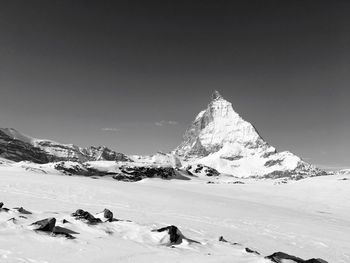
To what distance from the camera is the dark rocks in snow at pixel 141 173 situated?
152712 mm

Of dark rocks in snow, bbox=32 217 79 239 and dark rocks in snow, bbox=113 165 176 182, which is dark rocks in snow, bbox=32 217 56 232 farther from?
dark rocks in snow, bbox=113 165 176 182

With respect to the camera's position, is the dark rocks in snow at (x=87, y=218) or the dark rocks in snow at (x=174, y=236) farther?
the dark rocks in snow at (x=87, y=218)

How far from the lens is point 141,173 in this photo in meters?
157

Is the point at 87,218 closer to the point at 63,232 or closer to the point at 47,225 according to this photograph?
the point at 63,232

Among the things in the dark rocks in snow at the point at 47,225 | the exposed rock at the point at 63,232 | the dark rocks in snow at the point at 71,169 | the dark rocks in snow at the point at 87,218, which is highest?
the dark rocks in snow at the point at 71,169

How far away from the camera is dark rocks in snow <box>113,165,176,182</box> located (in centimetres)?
15271

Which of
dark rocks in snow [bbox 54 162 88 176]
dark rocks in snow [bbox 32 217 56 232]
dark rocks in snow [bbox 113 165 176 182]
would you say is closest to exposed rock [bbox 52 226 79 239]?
dark rocks in snow [bbox 32 217 56 232]

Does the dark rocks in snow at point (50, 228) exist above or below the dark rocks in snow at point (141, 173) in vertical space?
below

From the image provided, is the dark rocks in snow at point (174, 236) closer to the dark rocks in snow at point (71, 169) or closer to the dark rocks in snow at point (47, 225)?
the dark rocks in snow at point (47, 225)

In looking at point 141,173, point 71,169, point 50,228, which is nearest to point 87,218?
point 50,228

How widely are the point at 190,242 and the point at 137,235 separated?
171cm

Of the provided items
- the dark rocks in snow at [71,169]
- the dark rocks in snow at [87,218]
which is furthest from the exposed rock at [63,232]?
the dark rocks in snow at [71,169]

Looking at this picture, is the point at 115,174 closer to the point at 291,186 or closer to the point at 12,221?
the point at 291,186

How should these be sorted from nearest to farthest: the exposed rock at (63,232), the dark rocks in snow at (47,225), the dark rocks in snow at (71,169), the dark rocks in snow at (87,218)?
the exposed rock at (63,232) < the dark rocks in snow at (47,225) < the dark rocks in snow at (87,218) < the dark rocks in snow at (71,169)
